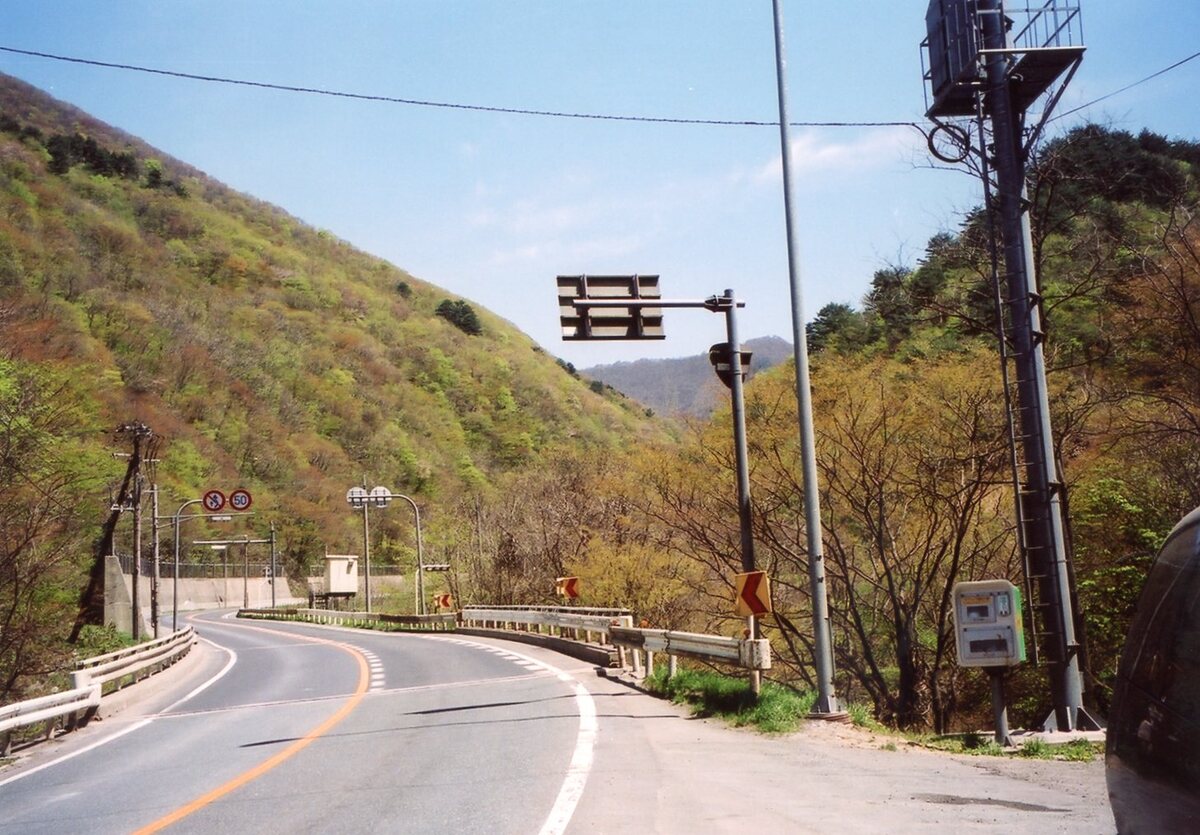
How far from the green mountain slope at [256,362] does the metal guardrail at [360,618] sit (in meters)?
17.4

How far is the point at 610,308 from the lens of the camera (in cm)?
1570

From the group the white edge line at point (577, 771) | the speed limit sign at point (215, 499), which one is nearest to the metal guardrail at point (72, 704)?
the white edge line at point (577, 771)

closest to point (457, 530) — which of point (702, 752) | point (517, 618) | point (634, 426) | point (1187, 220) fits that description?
point (517, 618)

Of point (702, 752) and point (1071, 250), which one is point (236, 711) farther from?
point (1071, 250)

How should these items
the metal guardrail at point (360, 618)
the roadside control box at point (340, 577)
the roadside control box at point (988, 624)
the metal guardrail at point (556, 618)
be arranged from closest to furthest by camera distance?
1. the roadside control box at point (988, 624)
2. the metal guardrail at point (556, 618)
3. the metal guardrail at point (360, 618)
4. the roadside control box at point (340, 577)

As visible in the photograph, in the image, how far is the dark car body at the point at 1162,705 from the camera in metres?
3.00

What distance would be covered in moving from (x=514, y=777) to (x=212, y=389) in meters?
113

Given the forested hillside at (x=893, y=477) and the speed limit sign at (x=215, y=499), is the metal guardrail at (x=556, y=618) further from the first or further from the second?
the speed limit sign at (x=215, y=499)

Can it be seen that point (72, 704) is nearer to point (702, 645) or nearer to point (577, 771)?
point (702, 645)

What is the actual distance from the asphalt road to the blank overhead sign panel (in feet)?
17.2

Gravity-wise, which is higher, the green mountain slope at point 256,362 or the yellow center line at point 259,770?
the green mountain slope at point 256,362

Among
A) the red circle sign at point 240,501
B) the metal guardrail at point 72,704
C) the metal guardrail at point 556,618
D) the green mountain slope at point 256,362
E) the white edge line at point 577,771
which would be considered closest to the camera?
the white edge line at point 577,771

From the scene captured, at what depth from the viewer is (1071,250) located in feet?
70.0

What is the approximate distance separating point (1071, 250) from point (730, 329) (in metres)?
9.61
